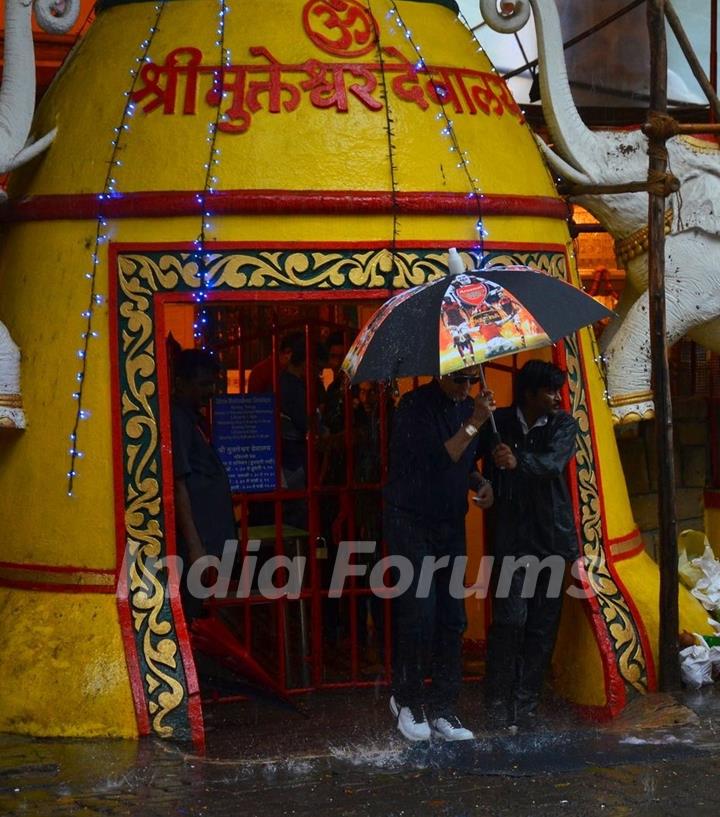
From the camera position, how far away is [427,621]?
6.77 m

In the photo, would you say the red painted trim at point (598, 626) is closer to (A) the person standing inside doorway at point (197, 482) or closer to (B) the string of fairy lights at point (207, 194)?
(A) the person standing inside doorway at point (197, 482)

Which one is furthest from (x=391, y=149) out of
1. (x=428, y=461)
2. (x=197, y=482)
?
(x=197, y=482)

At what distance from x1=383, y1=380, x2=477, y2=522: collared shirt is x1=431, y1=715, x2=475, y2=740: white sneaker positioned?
33.2 inches

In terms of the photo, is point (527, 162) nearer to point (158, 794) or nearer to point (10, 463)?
point (10, 463)

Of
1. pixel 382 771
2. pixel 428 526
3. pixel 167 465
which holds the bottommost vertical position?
pixel 382 771

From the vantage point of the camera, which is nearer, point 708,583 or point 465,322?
point 465,322

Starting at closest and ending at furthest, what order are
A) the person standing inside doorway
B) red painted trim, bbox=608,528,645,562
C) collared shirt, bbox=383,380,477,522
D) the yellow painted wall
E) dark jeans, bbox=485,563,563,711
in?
collared shirt, bbox=383,380,477,522, the yellow painted wall, dark jeans, bbox=485,563,563,711, the person standing inside doorway, red painted trim, bbox=608,528,645,562

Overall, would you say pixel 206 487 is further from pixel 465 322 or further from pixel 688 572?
pixel 688 572

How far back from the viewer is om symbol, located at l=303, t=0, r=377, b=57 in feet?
23.7

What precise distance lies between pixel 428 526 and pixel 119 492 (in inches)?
51.8

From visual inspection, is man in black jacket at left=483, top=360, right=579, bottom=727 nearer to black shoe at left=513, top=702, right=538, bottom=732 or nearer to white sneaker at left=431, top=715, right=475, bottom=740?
black shoe at left=513, top=702, right=538, bottom=732

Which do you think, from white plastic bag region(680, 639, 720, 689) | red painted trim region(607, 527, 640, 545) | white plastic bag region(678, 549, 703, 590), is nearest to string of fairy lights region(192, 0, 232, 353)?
red painted trim region(607, 527, 640, 545)

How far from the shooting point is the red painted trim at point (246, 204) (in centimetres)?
692

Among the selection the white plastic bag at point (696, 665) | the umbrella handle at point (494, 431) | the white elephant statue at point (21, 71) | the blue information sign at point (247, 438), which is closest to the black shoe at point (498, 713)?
the white plastic bag at point (696, 665)
